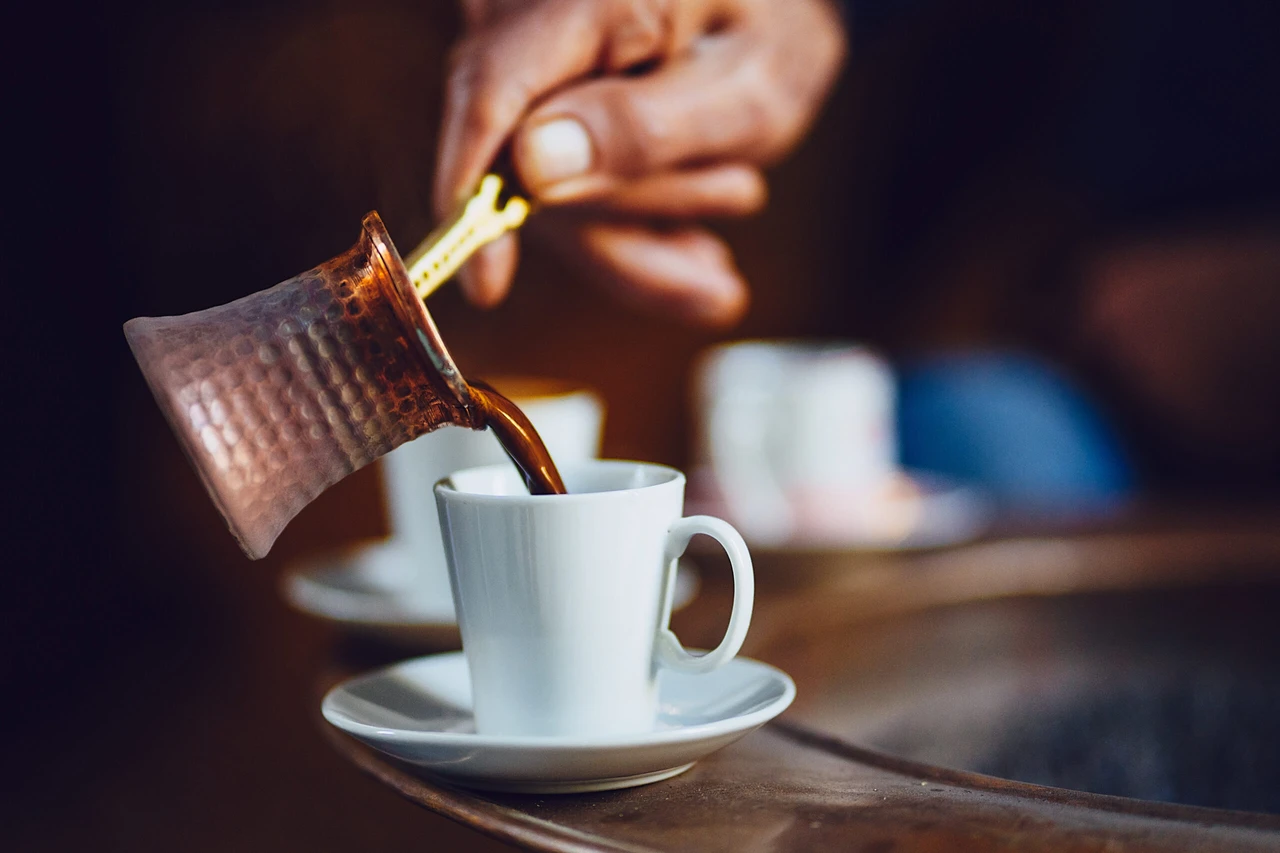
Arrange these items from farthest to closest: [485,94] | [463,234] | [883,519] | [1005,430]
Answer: [1005,430]
[883,519]
[485,94]
[463,234]

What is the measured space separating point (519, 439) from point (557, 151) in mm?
231

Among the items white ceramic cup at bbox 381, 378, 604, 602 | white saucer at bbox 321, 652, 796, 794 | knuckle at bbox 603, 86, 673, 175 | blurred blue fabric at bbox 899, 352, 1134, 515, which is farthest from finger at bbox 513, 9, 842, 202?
blurred blue fabric at bbox 899, 352, 1134, 515

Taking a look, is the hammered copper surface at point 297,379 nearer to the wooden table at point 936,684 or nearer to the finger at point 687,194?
the wooden table at point 936,684

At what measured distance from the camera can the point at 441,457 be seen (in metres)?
0.72

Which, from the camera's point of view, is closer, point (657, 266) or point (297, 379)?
point (297, 379)

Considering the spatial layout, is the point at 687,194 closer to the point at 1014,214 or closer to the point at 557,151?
the point at 557,151

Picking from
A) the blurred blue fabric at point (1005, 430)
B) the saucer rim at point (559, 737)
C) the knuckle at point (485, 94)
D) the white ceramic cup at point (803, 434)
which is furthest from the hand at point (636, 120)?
the blurred blue fabric at point (1005, 430)

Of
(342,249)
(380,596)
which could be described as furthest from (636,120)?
(342,249)

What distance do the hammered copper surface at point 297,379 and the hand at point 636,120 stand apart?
209 mm

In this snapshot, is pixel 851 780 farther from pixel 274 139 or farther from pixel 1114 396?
pixel 1114 396

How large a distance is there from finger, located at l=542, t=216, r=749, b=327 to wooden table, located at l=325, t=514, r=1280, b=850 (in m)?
0.21

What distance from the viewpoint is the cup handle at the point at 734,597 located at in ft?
1.36

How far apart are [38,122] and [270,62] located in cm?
25

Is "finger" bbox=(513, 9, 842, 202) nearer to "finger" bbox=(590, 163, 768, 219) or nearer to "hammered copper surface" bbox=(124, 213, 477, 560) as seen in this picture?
"finger" bbox=(590, 163, 768, 219)
